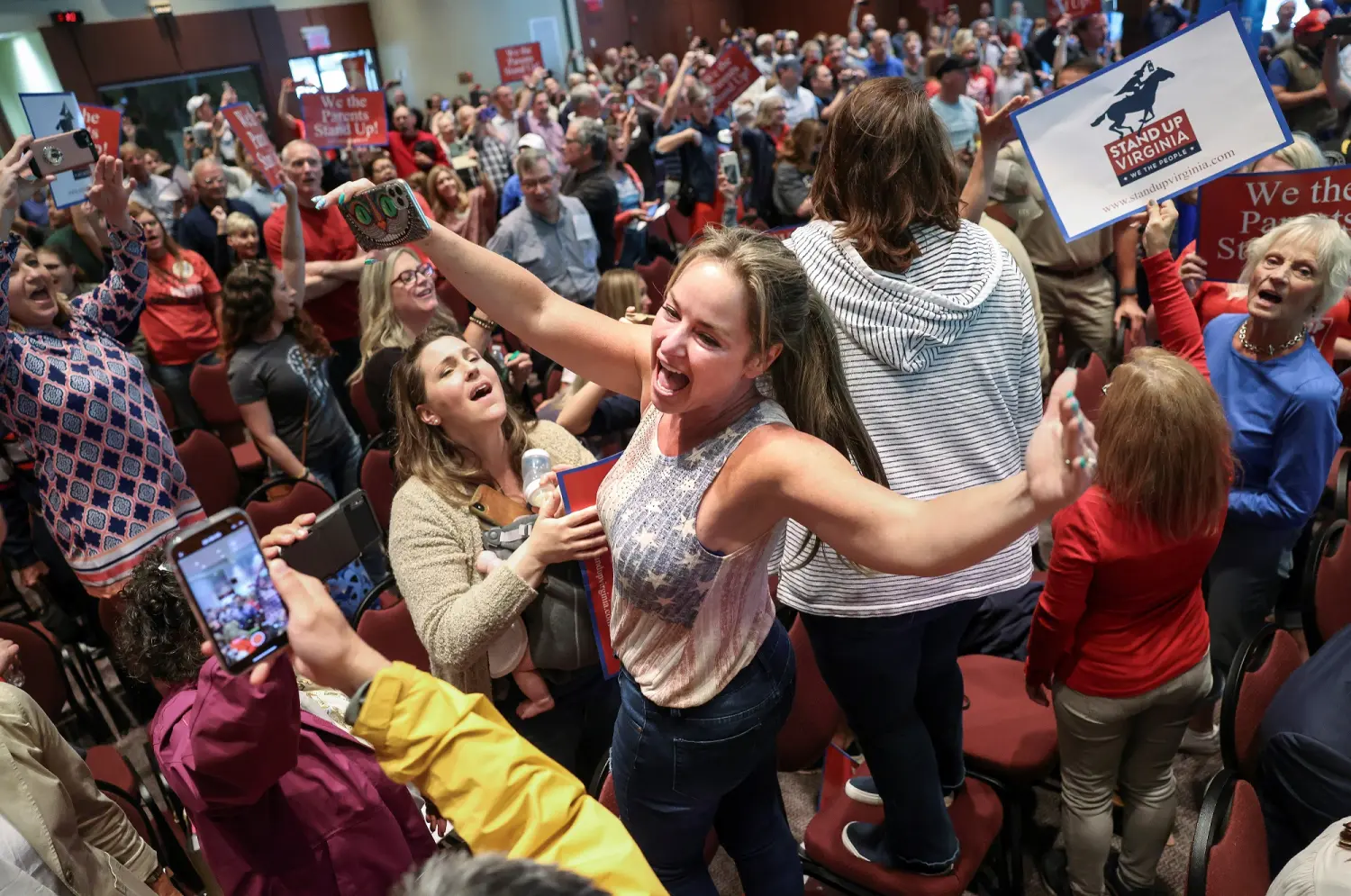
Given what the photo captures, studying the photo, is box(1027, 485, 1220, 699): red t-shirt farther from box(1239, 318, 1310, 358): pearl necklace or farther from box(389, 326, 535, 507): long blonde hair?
box(389, 326, 535, 507): long blonde hair

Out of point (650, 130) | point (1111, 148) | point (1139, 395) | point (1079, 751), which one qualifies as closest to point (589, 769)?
point (1079, 751)

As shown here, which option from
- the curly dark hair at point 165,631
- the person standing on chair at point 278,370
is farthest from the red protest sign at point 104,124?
the curly dark hair at point 165,631

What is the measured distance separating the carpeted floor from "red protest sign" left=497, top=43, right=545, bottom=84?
35.5 ft

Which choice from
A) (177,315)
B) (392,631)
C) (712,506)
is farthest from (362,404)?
(712,506)

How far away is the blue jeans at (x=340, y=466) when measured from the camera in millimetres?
3848

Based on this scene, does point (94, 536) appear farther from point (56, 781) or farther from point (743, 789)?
point (743, 789)

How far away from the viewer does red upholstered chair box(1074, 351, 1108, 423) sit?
3.68 meters

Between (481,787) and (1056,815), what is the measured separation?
2149 millimetres

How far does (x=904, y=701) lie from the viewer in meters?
1.77

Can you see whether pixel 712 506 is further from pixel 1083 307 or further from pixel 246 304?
pixel 1083 307

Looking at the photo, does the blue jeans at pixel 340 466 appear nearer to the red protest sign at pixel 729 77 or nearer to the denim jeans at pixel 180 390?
the denim jeans at pixel 180 390

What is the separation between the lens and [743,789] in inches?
67.2

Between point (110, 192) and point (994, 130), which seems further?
point (110, 192)

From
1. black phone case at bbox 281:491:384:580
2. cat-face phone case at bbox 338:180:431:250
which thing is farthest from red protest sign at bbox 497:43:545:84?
black phone case at bbox 281:491:384:580
